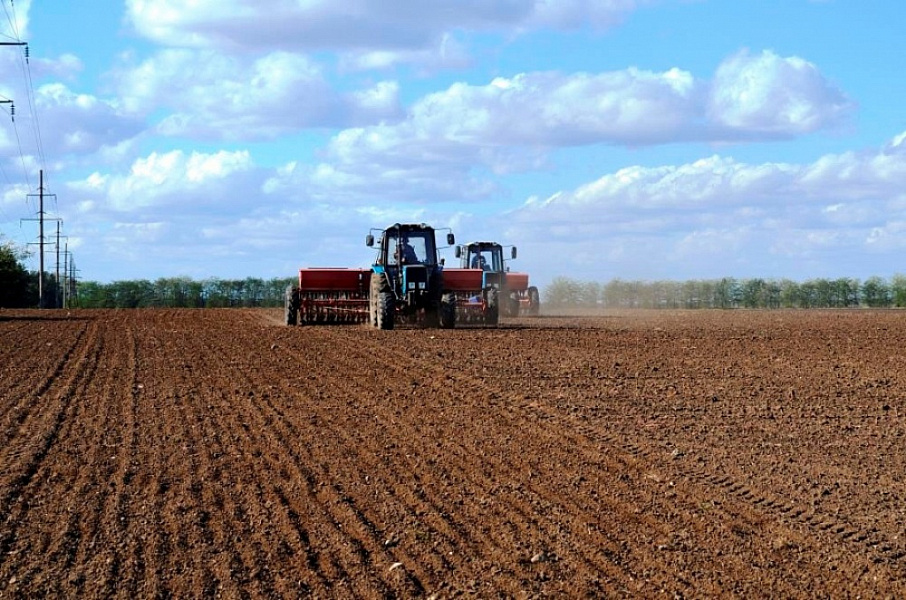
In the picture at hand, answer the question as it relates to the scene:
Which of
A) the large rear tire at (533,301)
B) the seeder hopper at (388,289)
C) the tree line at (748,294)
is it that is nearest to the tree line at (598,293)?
the tree line at (748,294)

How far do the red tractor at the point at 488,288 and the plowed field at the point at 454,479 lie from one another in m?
12.2

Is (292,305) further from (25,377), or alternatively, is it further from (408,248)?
(25,377)

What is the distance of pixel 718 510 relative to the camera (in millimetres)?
9164

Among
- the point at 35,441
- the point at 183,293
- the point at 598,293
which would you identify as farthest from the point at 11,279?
the point at 35,441

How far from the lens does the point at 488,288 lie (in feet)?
108

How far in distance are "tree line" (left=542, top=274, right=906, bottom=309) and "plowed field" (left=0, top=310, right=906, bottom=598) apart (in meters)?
54.5

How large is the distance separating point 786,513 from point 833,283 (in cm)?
6873

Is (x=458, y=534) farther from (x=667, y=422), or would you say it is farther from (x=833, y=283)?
(x=833, y=283)

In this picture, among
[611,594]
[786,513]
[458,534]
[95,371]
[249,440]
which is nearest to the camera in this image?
[611,594]

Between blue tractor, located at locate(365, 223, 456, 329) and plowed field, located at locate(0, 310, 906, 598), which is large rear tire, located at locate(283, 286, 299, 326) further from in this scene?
plowed field, located at locate(0, 310, 906, 598)

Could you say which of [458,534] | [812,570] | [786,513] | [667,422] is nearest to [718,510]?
[786,513]

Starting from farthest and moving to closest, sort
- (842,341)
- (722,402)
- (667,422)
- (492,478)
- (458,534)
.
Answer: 1. (842,341)
2. (722,402)
3. (667,422)
4. (492,478)
5. (458,534)

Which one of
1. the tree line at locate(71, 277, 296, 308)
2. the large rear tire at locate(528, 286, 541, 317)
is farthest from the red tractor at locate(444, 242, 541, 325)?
the tree line at locate(71, 277, 296, 308)

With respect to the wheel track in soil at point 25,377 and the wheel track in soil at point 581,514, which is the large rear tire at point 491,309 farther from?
the wheel track in soil at point 581,514
